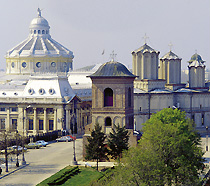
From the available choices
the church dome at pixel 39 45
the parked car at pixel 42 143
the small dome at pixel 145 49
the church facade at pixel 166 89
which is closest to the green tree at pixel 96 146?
the parked car at pixel 42 143

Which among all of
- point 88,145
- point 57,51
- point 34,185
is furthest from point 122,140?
point 57,51

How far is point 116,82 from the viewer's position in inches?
3349

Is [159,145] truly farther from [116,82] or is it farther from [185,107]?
[185,107]

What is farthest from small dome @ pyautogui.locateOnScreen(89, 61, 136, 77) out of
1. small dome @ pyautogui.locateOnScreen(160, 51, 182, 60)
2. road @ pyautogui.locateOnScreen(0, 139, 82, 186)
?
small dome @ pyautogui.locateOnScreen(160, 51, 182, 60)

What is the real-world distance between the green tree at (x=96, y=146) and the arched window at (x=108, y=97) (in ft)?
19.6

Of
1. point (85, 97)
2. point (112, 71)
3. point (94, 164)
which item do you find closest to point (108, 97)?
point (112, 71)

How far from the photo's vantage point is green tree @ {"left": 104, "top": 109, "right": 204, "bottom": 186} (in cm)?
5934

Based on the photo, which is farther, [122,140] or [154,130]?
[122,140]

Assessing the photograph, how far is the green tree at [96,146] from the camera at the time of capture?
79.2 m

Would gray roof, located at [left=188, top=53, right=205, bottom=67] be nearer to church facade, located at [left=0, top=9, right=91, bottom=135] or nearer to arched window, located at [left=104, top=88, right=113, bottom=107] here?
church facade, located at [left=0, top=9, right=91, bottom=135]

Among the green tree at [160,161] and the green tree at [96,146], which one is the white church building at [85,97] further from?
the green tree at [160,161]

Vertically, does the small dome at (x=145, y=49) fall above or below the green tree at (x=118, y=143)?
above

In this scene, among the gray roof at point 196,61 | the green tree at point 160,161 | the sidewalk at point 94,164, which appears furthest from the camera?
the gray roof at point 196,61

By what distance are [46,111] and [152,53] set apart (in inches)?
Answer: 911
